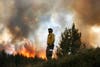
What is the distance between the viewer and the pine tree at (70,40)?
58281mm

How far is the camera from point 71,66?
79.9 ft

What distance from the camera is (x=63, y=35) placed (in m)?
64.4

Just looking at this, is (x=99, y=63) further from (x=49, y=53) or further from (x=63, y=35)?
(x=63, y=35)

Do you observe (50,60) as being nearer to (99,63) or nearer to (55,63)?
(55,63)

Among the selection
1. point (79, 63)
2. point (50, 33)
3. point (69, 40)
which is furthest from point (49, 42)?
point (69, 40)

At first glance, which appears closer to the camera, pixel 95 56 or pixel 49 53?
pixel 95 56

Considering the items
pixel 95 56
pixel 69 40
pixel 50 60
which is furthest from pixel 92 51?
pixel 69 40

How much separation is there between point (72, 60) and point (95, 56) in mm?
1617

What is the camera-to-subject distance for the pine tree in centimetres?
5828

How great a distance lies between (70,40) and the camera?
2430 inches

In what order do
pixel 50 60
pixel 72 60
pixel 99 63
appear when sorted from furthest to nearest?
pixel 50 60 < pixel 72 60 < pixel 99 63

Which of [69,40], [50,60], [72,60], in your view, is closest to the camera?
[72,60]

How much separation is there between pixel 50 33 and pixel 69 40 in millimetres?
32756

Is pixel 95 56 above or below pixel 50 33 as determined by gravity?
below
